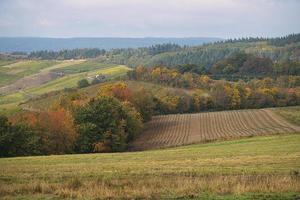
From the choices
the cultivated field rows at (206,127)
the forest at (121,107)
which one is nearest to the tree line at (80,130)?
the forest at (121,107)

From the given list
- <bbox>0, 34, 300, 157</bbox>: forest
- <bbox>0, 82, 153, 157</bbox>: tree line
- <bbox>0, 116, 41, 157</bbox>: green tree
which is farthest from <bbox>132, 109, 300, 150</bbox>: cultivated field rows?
<bbox>0, 116, 41, 157</bbox>: green tree

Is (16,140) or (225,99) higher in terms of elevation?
(16,140)

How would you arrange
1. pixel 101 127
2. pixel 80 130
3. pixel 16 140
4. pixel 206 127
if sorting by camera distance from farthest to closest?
pixel 206 127, pixel 101 127, pixel 80 130, pixel 16 140

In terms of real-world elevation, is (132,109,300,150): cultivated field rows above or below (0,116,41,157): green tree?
below

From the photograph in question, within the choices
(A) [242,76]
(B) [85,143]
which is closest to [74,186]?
(B) [85,143]

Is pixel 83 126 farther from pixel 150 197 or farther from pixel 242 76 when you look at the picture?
pixel 242 76

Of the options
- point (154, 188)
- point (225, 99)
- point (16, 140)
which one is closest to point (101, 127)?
point (16, 140)

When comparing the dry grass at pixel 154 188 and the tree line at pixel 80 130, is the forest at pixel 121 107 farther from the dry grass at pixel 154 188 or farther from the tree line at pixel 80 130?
the dry grass at pixel 154 188

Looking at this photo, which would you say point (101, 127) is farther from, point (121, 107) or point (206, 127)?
point (206, 127)

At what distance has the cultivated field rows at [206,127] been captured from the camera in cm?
7175

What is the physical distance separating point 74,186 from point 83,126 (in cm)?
5427

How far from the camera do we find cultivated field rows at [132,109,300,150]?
71.8m

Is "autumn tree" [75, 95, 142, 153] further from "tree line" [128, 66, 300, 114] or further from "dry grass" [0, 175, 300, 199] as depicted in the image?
"dry grass" [0, 175, 300, 199]

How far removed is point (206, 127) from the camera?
8856cm
